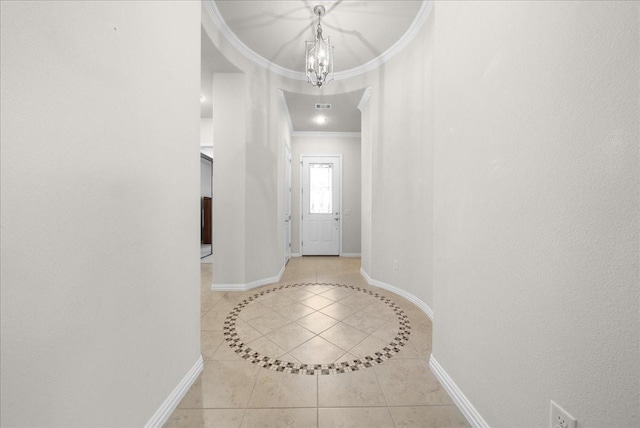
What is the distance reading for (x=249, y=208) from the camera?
3131 mm

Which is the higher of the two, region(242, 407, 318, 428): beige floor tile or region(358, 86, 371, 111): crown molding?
region(358, 86, 371, 111): crown molding

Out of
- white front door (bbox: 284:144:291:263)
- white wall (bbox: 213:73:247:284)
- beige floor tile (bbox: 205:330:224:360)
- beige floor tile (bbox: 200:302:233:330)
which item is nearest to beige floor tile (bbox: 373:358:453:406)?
beige floor tile (bbox: 205:330:224:360)

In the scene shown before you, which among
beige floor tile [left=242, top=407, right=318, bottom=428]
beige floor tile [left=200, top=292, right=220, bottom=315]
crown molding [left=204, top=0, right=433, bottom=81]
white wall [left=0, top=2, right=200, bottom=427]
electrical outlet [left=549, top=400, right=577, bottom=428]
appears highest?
crown molding [left=204, top=0, right=433, bottom=81]

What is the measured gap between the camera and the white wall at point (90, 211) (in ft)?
2.10

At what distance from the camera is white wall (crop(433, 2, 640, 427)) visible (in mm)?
633

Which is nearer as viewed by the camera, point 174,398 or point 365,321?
point 174,398

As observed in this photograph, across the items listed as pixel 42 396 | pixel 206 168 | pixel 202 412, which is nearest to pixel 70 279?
pixel 42 396

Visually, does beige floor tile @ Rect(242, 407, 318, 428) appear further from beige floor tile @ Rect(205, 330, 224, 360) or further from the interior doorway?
the interior doorway

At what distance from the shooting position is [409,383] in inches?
58.4

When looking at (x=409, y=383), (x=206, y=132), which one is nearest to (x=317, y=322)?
(x=409, y=383)

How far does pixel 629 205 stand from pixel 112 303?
1.64m

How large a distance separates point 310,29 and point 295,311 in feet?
10.0

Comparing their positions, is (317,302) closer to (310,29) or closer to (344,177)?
(310,29)

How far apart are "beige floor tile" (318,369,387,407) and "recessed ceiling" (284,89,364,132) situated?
11.4ft
